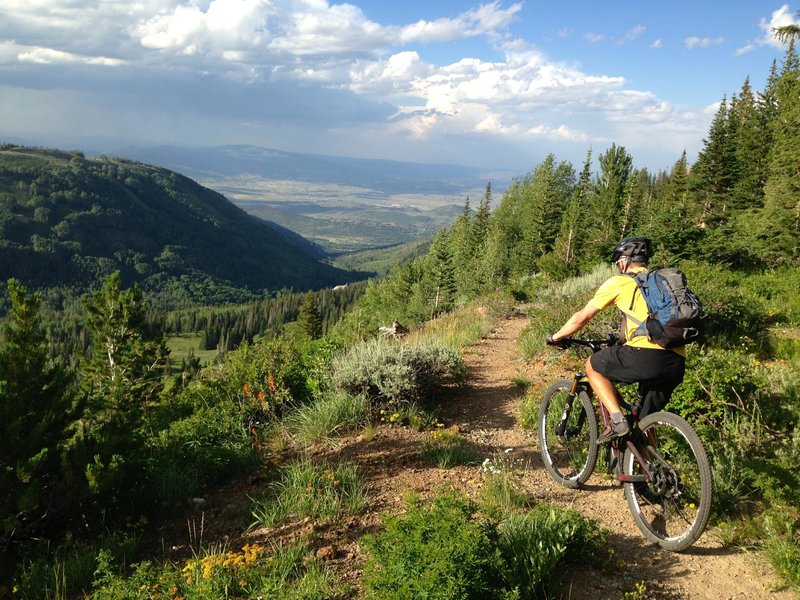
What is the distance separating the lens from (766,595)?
3332 millimetres

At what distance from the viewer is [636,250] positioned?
4176 mm

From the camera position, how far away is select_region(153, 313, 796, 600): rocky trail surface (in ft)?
11.2

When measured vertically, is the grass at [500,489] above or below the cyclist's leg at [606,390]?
below

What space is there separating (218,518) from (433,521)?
9.01ft

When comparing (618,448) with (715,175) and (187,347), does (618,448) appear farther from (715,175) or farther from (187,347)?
(187,347)

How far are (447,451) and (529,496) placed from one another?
3.77ft

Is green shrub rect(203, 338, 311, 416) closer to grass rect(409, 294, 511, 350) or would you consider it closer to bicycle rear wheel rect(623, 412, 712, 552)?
grass rect(409, 294, 511, 350)

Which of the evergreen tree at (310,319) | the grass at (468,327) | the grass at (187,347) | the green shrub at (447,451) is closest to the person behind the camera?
the green shrub at (447,451)

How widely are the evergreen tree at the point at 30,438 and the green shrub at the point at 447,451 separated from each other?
12.6 ft

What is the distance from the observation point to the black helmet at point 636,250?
415 centimetres

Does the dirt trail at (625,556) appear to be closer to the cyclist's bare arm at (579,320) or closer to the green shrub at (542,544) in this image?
the green shrub at (542,544)

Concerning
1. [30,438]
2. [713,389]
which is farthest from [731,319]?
[30,438]

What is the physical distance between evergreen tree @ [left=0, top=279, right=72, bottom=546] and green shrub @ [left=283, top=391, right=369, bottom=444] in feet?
8.34

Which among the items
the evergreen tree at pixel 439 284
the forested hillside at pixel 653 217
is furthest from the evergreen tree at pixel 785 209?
the evergreen tree at pixel 439 284
